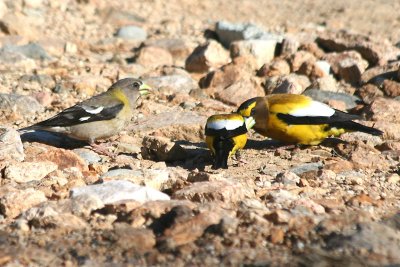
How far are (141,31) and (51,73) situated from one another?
11.3 feet

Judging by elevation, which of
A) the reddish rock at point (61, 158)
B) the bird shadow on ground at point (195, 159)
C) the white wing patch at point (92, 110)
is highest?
the reddish rock at point (61, 158)

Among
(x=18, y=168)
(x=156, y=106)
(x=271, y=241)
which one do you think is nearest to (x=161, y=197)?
(x=271, y=241)

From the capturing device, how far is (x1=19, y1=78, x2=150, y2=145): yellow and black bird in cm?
908

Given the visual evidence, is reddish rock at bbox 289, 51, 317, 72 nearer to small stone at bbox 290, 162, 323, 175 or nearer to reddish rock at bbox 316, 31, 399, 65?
reddish rock at bbox 316, 31, 399, 65

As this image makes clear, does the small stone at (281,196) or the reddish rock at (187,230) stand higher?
the reddish rock at (187,230)

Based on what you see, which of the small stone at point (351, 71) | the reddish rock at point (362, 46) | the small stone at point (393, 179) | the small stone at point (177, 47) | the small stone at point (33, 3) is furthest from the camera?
the small stone at point (33, 3)

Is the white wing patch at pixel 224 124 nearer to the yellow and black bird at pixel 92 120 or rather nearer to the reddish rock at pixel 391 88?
the yellow and black bird at pixel 92 120

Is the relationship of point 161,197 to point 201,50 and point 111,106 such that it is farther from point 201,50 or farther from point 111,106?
point 201,50

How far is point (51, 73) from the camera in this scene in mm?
11867

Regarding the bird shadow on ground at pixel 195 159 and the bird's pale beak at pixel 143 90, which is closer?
the bird shadow on ground at pixel 195 159

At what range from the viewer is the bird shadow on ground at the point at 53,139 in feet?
30.4

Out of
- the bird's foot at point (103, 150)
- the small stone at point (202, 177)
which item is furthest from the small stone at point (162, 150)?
the small stone at point (202, 177)

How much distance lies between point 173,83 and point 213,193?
560cm

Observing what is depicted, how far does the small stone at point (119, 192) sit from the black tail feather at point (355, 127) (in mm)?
3317
